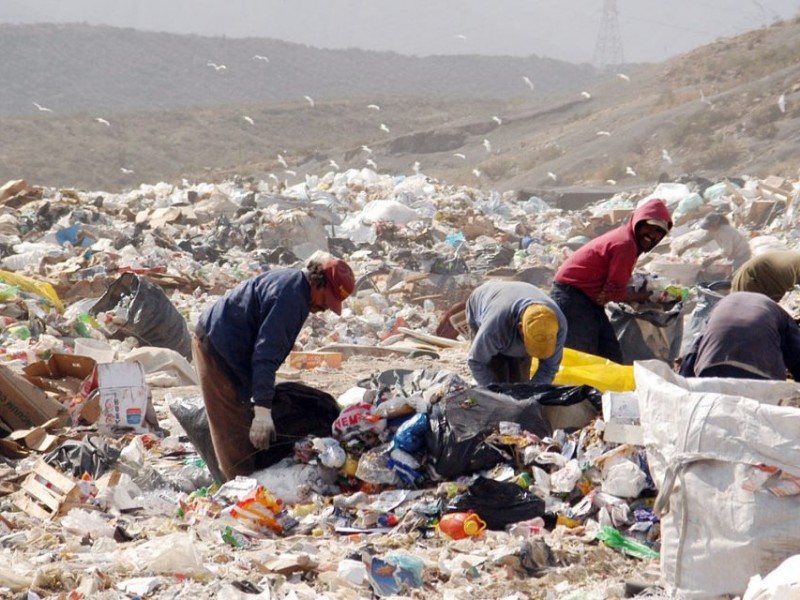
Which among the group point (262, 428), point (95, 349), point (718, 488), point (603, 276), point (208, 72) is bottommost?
point (95, 349)

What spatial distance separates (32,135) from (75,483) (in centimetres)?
5228

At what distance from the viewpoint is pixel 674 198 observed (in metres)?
17.7

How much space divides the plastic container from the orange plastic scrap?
368 cm

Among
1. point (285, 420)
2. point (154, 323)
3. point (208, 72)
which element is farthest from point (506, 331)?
point (208, 72)

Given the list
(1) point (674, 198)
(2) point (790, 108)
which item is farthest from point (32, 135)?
(1) point (674, 198)

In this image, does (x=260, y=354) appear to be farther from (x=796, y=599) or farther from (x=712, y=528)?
(x=796, y=599)

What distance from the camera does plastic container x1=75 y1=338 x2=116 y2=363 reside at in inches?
328

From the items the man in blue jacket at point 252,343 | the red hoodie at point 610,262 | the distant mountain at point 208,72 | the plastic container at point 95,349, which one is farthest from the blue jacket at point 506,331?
the distant mountain at point 208,72

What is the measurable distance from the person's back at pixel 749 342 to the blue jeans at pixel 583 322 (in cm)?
192

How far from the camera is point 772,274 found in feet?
19.3

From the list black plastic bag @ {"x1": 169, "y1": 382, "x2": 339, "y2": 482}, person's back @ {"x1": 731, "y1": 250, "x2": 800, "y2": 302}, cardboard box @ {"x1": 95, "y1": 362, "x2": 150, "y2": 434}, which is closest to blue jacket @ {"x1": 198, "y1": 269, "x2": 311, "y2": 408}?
black plastic bag @ {"x1": 169, "y1": 382, "x2": 339, "y2": 482}

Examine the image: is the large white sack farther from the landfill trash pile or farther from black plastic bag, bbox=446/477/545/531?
black plastic bag, bbox=446/477/545/531

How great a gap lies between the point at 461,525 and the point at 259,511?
0.86 metres

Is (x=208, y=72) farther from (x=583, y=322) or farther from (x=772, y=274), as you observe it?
(x=772, y=274)
